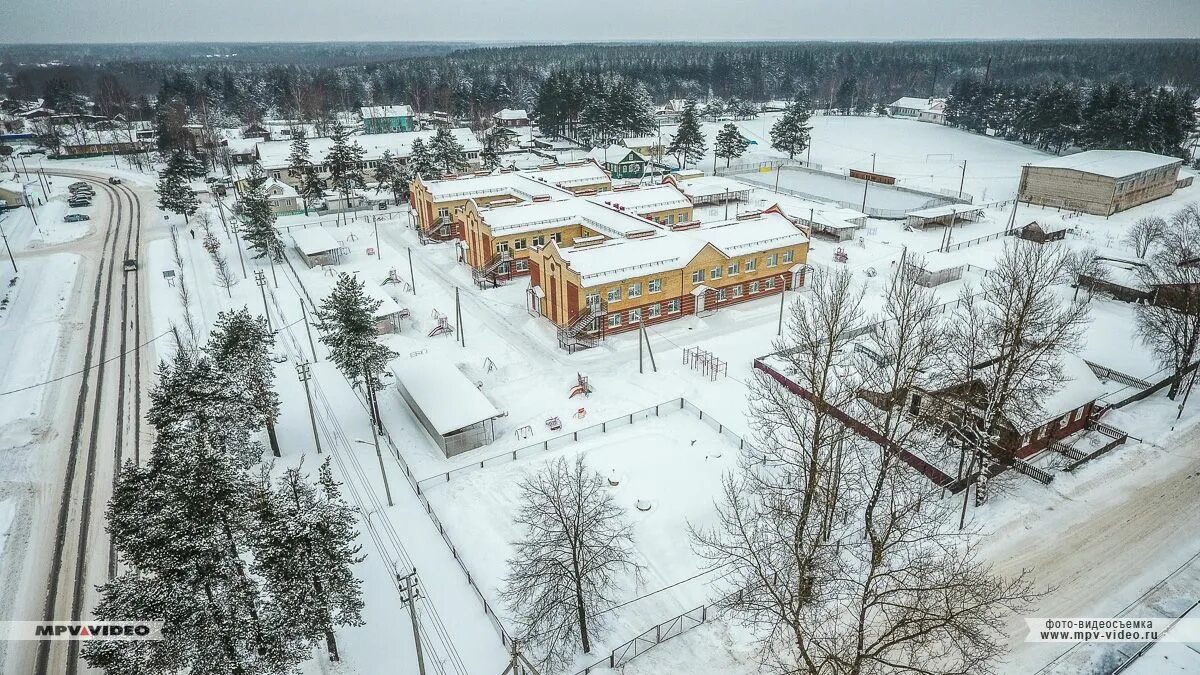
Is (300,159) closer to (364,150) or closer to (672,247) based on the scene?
(364,150)

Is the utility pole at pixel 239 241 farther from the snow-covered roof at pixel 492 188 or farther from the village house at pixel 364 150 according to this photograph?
the village house at pixel 364 150

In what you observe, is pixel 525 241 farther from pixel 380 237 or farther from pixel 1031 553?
pixel 1031 553

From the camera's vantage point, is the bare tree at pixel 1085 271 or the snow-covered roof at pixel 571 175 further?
the snow-covered roof at pixel 571 175

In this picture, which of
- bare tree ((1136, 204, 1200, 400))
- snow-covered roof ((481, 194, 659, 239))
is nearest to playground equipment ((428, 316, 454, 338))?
snow-covered roof ((481, 194, 659, 239))

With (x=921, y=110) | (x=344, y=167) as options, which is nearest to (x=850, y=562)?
(x=344, y=167)

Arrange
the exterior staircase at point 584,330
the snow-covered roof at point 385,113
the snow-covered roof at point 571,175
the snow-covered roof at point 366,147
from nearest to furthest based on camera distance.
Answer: the exterior staircase at point 584,330, the snow-covered roof at point 571,175, the snow-covered roof at point 366,147, the snow-covered roof at point 385,113

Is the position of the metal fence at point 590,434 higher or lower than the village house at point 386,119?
lower

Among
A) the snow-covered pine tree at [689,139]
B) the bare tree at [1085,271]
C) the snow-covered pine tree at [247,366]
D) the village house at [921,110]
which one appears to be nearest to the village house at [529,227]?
the snow-covered pine tree at [247,366]
